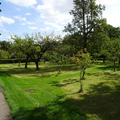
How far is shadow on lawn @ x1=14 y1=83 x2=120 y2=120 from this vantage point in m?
6.75

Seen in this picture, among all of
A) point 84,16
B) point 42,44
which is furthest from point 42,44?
point 84,16

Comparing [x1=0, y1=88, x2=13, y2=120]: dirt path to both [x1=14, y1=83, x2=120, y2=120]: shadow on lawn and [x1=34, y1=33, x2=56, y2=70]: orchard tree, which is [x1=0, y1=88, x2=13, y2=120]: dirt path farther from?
[x1=34, y1=33, x2=56, y2=70]: orchard tree

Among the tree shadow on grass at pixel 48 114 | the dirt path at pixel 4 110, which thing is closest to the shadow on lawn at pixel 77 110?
the tree shadow on grass at pixel 48 114

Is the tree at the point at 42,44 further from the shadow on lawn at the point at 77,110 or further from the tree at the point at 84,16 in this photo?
the shadow on lawn at the point at 77,110

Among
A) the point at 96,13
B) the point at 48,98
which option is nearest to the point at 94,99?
the point at 48,98

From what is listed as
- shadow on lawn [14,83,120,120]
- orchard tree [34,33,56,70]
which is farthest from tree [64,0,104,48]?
shadow on lawn [14,83,120,120]

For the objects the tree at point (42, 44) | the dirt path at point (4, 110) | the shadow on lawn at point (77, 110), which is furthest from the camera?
the tree at point (42, 44)

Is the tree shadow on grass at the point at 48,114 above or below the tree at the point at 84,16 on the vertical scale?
below

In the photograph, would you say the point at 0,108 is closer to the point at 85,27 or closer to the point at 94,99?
the point at 94,99

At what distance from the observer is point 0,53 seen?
56625 mm

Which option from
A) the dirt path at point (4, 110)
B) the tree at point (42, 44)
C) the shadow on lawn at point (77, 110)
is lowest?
the shadow on lawn at point (77, 110)

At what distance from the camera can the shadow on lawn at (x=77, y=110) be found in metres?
6.75

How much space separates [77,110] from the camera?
25.3ft

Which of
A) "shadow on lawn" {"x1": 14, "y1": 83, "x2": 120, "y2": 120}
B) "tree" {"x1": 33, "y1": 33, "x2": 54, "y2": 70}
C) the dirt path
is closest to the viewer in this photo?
the dirt path
